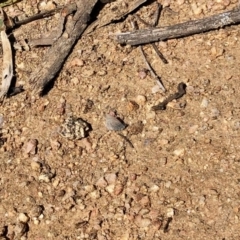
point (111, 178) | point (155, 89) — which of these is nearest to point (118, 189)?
A: point (111, 178)

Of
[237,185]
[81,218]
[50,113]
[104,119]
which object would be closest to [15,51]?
[50,113]

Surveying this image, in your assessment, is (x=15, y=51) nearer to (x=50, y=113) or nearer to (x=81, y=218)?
(x=50, y=113)

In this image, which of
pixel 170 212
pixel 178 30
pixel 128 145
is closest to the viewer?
pixel 170 212

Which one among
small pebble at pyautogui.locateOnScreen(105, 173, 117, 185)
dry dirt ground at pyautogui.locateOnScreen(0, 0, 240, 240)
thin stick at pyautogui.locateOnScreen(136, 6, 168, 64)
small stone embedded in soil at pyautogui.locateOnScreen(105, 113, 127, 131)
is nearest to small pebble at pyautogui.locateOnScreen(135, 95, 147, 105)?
dry dirt ground at pyautogui.locateOnScreen(0, 0, 240, 240)

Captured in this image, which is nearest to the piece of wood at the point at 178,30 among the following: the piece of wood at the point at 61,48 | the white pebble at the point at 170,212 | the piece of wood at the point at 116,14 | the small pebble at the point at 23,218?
the piece of wood at the point at 116,14

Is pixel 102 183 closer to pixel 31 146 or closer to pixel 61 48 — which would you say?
pixel 31 146

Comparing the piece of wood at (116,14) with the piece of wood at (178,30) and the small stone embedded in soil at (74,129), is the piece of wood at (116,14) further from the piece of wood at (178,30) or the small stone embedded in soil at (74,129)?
the small stone embedded in soil at (74,129)
